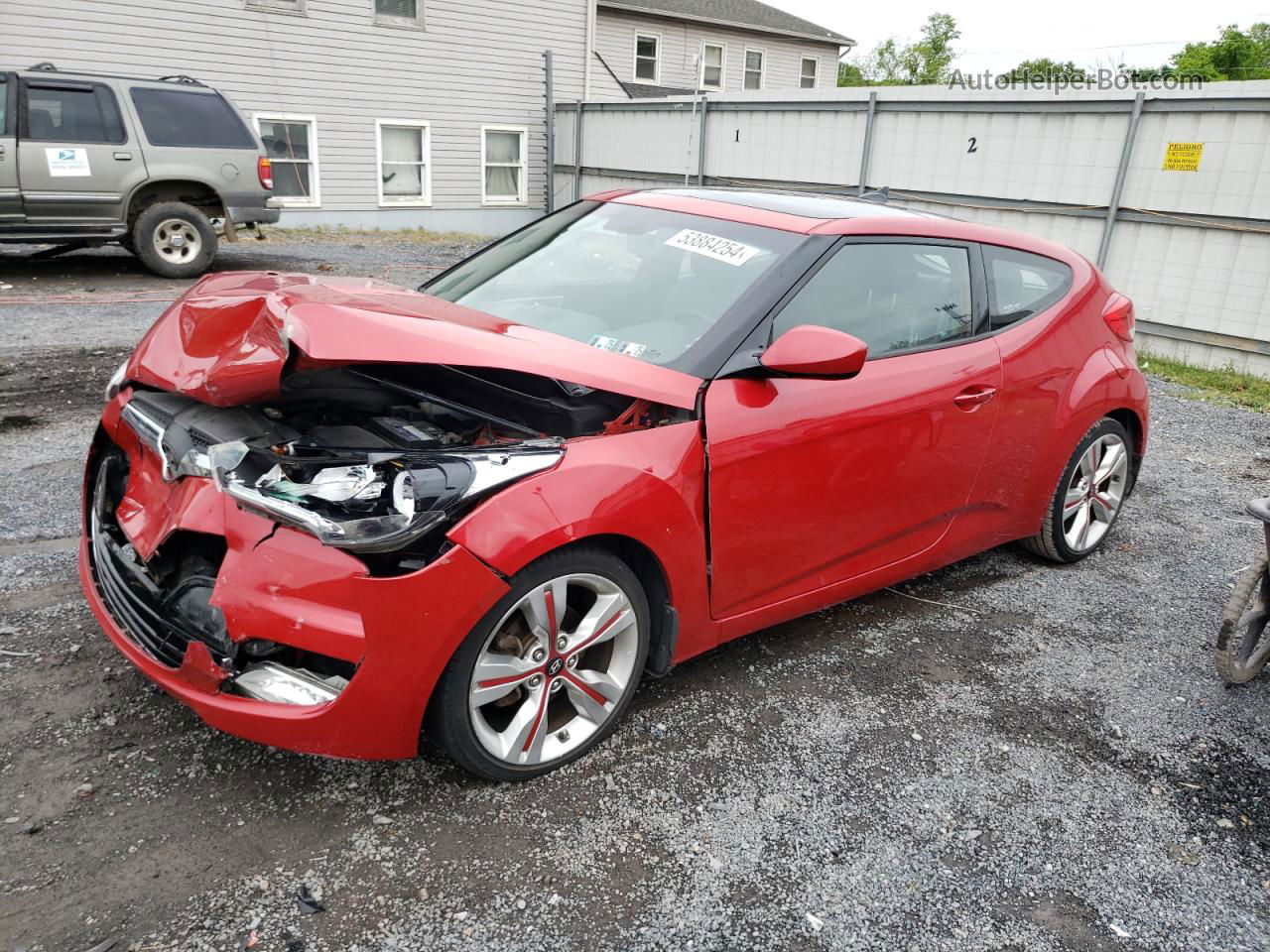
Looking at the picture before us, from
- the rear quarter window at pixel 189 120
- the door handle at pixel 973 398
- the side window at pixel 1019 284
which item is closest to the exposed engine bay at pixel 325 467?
the door handle at pixel 973 398

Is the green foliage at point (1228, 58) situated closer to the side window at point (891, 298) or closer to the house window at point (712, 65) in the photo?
the house window at point (712, 65)

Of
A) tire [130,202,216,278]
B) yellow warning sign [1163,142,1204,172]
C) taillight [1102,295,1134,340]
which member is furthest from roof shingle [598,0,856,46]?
taillight [1102,295,1134,340]

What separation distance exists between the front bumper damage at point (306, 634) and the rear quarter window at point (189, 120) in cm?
946

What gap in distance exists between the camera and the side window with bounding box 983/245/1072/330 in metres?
3.71

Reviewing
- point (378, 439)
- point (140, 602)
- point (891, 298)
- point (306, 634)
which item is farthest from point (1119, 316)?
point (140, 602)

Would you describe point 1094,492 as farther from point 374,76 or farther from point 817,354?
point 374,76

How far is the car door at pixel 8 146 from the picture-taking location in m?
9.26

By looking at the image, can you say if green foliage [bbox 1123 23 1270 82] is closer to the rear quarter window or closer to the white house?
the white house

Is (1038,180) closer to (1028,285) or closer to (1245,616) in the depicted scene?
(1028,285)

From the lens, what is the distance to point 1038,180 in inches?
389

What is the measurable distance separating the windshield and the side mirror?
29 cm

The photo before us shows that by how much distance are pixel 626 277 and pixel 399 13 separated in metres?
15.6

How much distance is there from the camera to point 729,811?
8.48ft

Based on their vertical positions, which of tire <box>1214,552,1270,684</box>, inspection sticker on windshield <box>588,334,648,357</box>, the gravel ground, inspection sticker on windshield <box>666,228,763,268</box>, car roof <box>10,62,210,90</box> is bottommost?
the gravel ground
